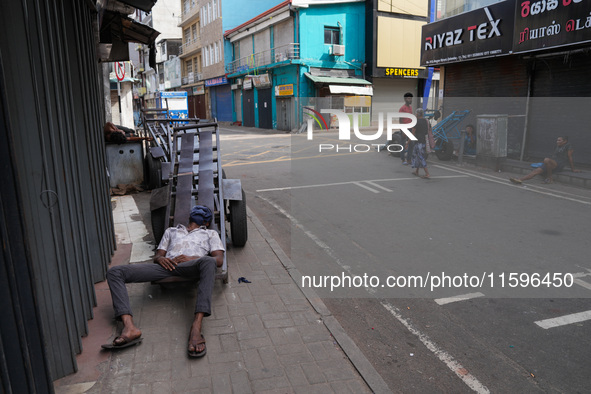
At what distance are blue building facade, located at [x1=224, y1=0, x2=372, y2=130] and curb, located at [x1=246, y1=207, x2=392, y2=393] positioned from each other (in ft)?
79.0

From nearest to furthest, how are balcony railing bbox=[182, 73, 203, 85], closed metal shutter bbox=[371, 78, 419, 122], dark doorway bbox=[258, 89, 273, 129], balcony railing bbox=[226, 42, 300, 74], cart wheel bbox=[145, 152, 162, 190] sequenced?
cart wheel bbox=[145, 152, 162, 190]
balcony railing bbox=[226, 42, 300, 74]
closed metal shutter bbox=[371, 78, 419, 122]
dark doorway bbox=[258, 89, 273, 129]
balcony railing bbox=[182, 73, 203, 85]

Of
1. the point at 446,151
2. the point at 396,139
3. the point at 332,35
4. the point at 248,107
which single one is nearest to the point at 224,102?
the point at 248,107

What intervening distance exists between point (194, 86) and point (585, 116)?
4130cm

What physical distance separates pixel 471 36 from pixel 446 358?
1305 centimetres

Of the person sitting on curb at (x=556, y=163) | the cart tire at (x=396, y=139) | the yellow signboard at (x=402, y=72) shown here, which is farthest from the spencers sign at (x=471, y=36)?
the yellow signboard at (x=402, y=72)

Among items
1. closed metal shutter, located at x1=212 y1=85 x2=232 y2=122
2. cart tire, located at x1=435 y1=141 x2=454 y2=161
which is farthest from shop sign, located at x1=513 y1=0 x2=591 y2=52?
closed metal shutter, located at x1=212 y1=85 x2=232 y2=122

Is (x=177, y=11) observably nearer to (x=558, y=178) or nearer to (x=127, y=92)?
(x=127, y=92)

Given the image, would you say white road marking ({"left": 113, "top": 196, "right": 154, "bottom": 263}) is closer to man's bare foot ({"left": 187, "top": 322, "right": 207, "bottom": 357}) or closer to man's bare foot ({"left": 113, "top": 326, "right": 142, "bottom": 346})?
man's bare foot ({"left": 113, "top": 326, "right": 142, "bottom": 346})

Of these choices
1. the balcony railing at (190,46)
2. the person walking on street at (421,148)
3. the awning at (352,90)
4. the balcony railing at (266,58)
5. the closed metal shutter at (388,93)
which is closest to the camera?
the person walking on street at (421,148)

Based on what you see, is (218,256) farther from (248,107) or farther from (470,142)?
(248,107)

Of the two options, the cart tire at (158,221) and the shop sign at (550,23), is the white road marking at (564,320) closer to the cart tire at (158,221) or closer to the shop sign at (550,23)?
the cart tire at (158,221)

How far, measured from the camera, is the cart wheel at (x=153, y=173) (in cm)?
932

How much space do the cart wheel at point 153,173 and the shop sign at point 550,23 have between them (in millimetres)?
9893

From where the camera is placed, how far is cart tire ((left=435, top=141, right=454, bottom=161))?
540 inches
